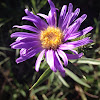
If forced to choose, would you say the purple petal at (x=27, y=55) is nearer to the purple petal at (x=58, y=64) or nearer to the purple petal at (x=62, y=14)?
the purple petal at (x=58, y=64)

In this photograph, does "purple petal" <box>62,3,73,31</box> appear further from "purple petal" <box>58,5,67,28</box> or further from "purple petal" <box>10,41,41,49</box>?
"purple petal" <box>10,41,41,49</box>

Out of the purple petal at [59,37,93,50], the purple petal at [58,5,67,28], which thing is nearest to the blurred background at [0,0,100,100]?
the purple petal at [58,5,67,28]

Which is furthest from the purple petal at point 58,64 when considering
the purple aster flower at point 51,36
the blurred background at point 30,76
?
the blurred background at point 30,76

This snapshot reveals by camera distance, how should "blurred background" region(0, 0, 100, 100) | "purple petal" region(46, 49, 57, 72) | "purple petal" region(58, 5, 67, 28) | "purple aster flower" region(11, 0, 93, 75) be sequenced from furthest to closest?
"blurred background" region(0, 0, 100, 100) → "purple petal" region(58, 5, 67, 28) → "purple aster flower" region(11, 0, 93, 75) → "purple petal" region(46, 49, 57, 72)

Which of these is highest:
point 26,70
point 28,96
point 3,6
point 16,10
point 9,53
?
point 3,6

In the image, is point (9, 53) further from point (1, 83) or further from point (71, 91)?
point (71, 91)

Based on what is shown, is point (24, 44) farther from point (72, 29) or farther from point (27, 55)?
point (72, 29)

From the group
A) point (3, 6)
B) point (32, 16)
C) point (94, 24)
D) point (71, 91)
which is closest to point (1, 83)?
point (71, 91)
